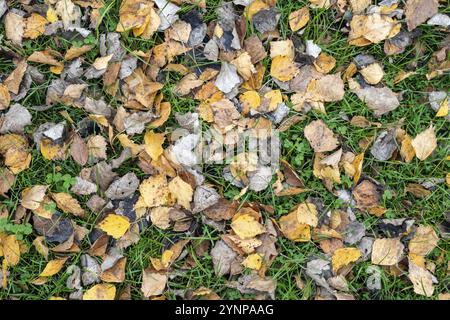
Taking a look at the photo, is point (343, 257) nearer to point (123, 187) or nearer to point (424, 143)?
point (424, 143)

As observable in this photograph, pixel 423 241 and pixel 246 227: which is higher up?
pixel 246 227

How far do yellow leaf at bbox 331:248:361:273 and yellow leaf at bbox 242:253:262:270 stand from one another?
0.37 m

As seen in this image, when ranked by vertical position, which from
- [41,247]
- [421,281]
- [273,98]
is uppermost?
[273,98]

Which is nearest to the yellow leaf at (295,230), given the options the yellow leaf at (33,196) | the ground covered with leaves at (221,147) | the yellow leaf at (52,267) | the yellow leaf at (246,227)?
the ground covered with leaves at (221,147)

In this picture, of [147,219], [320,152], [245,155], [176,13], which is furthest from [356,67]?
[147,219]

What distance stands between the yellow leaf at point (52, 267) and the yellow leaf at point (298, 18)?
1.71 meters

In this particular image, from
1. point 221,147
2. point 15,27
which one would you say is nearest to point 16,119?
point 15,27

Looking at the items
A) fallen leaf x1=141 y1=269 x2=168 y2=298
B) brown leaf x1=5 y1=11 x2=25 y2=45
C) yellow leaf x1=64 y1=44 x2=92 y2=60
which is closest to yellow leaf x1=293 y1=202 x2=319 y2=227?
fallen leaf x1=141 y1=269 x2=168 y2=298

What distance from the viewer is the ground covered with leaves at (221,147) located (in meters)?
2.74

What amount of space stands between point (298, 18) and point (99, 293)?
5.78ft

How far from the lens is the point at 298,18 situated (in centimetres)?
296

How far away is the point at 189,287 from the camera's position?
8.98 feet

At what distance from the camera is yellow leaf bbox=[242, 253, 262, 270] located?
2711 millimetres

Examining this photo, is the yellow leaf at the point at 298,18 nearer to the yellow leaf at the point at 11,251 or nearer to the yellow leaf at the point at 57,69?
the yellow leaf at the point at 57,69
